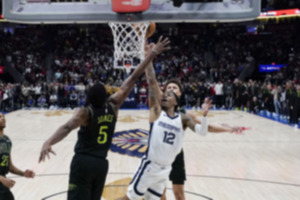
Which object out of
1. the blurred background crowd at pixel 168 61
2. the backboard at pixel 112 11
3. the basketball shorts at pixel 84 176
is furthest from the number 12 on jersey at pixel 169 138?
the blurred background crowd at pixel 168 61

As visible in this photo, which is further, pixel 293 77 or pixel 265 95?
pixel 293 77

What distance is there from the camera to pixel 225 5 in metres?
8.56

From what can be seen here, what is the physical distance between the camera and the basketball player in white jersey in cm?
365

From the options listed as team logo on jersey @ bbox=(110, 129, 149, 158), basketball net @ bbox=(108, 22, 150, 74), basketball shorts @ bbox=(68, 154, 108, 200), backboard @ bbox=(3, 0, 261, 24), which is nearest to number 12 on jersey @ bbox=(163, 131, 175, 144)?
basketball shorts @ bbox=(68, 154, 108, 200)

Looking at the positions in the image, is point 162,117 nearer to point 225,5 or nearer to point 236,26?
point 225,5

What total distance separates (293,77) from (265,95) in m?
9.58

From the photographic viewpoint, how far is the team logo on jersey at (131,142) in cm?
841

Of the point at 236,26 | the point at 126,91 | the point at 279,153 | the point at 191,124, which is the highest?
the point at 236,26

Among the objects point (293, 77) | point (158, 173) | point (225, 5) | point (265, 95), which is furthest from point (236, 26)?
point (158, 173)

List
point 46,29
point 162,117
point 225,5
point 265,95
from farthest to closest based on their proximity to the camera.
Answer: point 46,29 → point 265,95 → point 225,5 → point 162,117

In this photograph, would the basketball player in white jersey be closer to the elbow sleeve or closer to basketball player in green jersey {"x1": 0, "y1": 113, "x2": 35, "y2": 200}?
the elbow sleeve

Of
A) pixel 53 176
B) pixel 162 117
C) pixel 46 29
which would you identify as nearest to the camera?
pixel 162 117

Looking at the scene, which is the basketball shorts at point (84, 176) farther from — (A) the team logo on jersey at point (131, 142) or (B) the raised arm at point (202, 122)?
(A) the team logo on jersey at point (131, 142)

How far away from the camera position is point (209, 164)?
7441 mm
